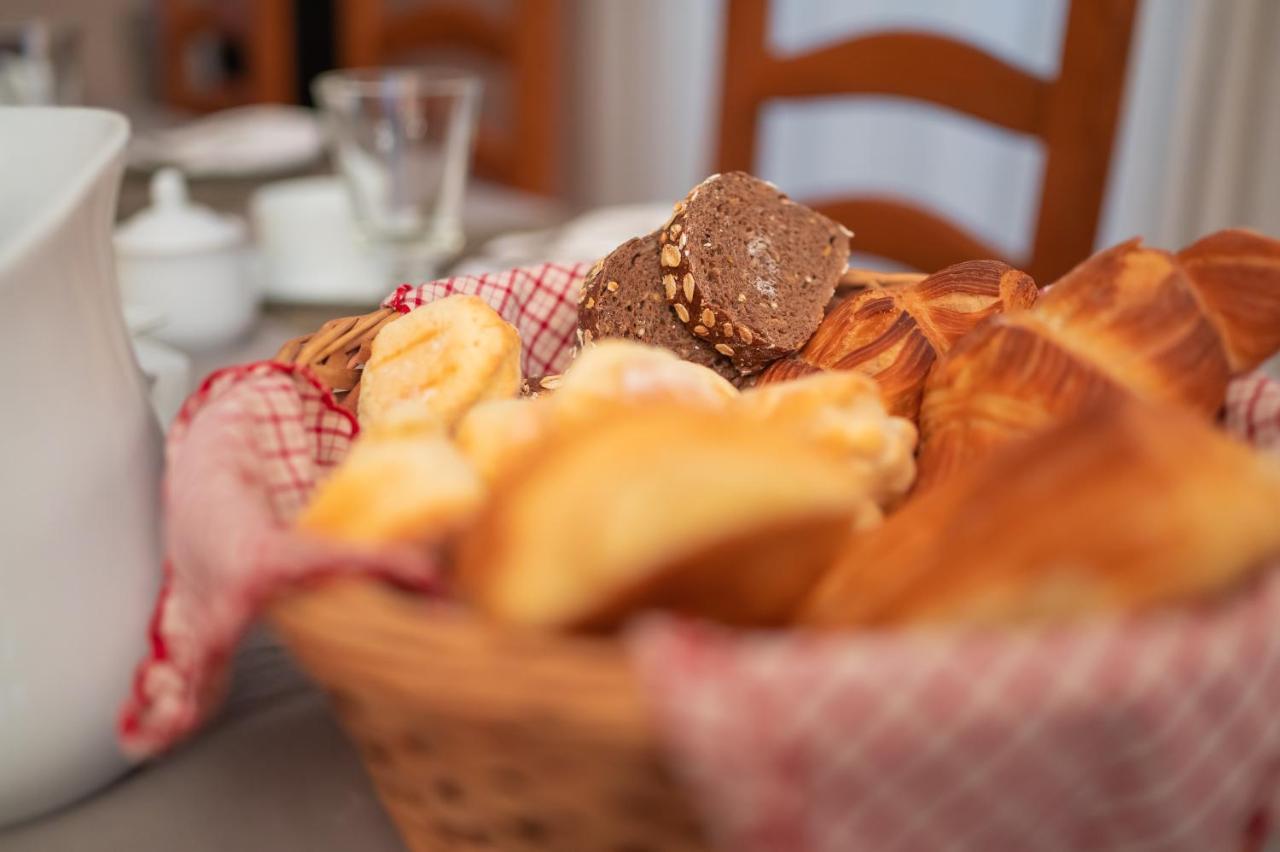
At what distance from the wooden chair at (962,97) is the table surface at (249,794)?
82 cm

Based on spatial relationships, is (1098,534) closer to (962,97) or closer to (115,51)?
(962,97)

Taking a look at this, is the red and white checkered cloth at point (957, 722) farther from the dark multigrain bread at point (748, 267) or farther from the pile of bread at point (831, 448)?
the dark multigrain bread at point (748, 267)

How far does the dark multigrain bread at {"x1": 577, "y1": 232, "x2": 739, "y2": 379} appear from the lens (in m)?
0.60

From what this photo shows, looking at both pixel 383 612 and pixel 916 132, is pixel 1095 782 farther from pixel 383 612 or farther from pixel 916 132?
pixel 916 132

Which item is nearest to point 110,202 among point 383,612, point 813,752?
point 383,612

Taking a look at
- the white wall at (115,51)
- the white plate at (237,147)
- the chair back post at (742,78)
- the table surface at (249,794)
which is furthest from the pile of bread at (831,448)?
the white wall at (115,51)

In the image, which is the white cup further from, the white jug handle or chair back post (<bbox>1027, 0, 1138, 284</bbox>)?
chair back post (<bbox>1027, 0, 1138, 284</bbox>)

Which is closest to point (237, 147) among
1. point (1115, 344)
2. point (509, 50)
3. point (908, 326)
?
point (509, 50)

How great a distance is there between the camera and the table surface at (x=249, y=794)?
0.40m

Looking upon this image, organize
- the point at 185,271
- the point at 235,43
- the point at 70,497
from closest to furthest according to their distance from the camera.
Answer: the point at 70,497 → the point at 185,271 → the point at 235,43

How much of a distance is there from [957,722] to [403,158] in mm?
871

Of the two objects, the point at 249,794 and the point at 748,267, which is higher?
the point at 748,267

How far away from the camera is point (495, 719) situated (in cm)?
27

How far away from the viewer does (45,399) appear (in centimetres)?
37
